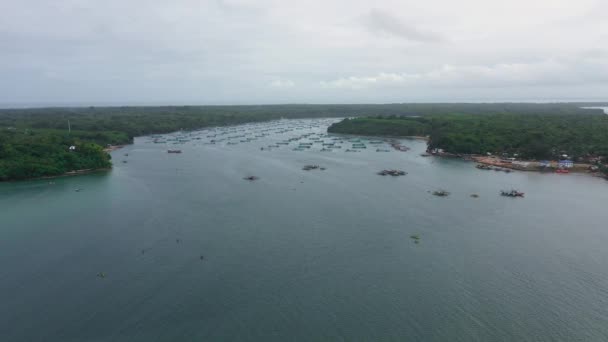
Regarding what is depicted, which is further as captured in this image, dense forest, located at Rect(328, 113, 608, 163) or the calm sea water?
dense forest, located at Rect(328, 113, 608, 163)

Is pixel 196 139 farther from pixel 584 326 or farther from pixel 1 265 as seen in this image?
pixel 584 326

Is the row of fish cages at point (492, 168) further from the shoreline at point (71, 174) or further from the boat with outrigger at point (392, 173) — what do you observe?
the shoreline at point (71, 174)

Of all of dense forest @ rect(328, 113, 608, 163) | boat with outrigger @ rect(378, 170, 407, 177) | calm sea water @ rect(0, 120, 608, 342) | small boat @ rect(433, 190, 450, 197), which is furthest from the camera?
dense forest @ rect(328, 113, 608, 163)

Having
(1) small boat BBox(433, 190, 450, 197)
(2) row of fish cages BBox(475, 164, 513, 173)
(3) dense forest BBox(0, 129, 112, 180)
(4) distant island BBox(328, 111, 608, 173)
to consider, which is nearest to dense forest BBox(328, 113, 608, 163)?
(4) distant island BBox(328, 111, 608, 173)

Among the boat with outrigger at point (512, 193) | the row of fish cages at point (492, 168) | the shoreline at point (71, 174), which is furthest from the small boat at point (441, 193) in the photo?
the shoreline at point (71, 174)

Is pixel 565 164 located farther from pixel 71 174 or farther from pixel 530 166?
pixel 71 174

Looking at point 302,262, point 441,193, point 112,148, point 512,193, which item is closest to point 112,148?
point 112,148

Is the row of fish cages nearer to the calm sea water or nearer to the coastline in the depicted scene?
the calm sea water

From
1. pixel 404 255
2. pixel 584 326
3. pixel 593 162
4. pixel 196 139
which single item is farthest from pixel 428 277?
pixel 196 139

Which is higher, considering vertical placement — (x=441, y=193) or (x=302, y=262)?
(x=441, y=193)
